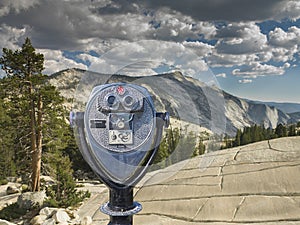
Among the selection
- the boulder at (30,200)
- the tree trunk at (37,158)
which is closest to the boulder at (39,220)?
the boulder at (30,200)

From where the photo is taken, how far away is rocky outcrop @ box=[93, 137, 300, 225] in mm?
5770

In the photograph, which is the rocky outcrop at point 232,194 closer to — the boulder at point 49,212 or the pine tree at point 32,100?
the boulder at point 49,212

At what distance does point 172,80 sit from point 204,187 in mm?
6207

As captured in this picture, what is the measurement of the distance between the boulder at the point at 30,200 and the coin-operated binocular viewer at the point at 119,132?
10.5 m

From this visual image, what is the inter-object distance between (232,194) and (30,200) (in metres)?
7.30

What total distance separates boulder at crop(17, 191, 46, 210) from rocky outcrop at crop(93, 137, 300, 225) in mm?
4429

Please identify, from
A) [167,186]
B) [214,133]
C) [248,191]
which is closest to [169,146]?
[214,133]

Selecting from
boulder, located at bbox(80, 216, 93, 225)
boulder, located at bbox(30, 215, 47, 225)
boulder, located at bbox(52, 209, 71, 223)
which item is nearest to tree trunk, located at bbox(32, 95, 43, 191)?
boulder, located at bbox(30, 215, 47, 225)

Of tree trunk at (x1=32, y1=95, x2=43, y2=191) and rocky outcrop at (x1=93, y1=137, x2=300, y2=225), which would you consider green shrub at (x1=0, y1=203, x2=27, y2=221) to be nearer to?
tree trunk at (x1=32, y1=95, x2=43, y2=191)

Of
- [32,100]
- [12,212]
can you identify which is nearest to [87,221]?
[12,212]

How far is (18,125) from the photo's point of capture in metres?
11.9

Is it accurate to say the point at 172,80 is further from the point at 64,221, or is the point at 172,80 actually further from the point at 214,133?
the point at 64,221

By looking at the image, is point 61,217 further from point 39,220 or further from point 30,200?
point 30,200

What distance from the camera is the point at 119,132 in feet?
4.58
